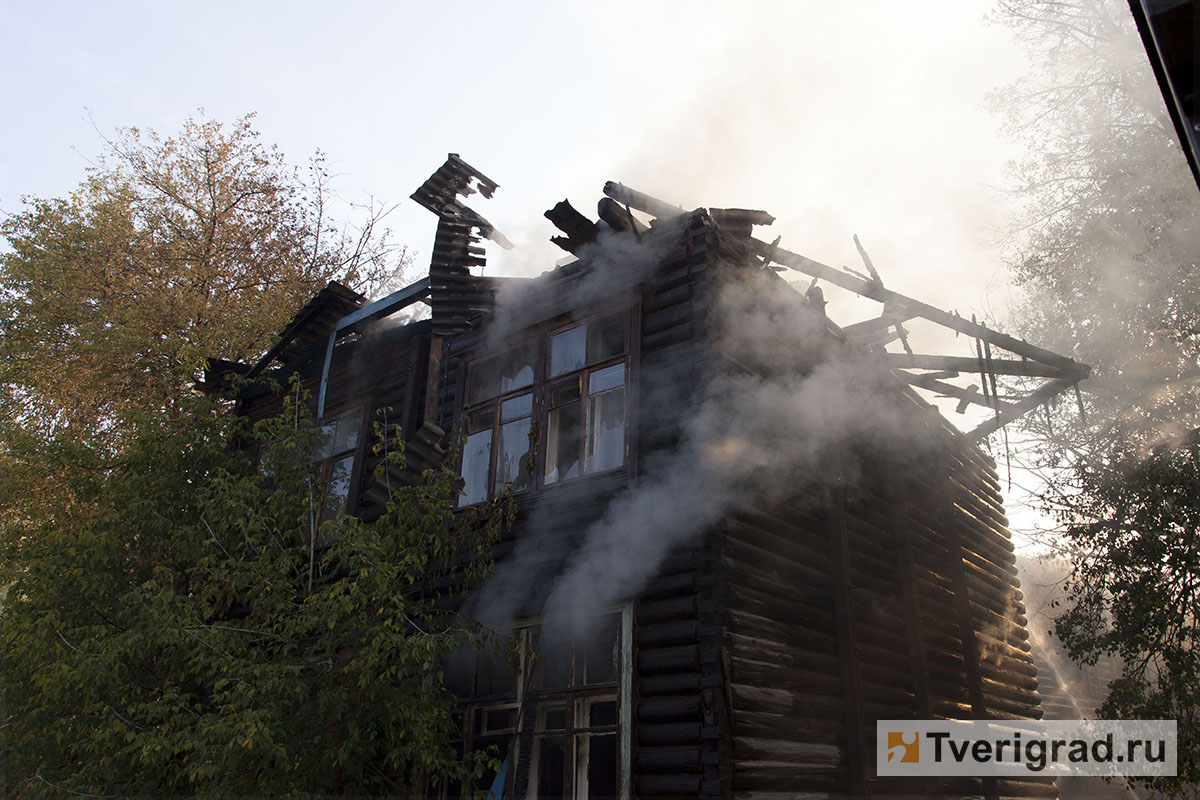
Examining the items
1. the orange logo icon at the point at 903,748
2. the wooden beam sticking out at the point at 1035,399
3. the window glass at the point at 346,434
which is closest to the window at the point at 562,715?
the orange logo icon at the point at 903,748

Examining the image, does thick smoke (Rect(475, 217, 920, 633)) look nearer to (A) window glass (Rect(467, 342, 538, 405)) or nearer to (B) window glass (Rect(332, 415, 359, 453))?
(A) window glass (Rect(467, 342, 538, 405))

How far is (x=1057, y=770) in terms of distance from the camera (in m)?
11.7

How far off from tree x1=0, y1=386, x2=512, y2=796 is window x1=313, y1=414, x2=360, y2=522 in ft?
4.99

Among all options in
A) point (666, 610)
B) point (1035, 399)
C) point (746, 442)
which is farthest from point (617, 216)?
point (1035, 399)

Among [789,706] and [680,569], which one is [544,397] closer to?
[680,569]

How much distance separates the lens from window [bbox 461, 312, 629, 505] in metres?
7.44

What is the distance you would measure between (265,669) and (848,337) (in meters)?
6.97

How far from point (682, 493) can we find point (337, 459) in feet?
18.6

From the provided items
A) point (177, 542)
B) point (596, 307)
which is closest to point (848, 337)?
point (596, 307)

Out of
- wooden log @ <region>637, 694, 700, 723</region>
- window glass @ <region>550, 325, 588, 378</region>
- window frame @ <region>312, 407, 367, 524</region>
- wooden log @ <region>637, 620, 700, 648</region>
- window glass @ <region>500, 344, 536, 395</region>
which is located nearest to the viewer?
wooden log @ <region>637, 694, 700, 723</region>

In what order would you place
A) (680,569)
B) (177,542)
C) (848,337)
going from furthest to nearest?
(848,337)
(177,542)
(680,569)

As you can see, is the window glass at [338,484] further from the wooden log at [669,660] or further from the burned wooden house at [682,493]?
the wooden log at [669,660]

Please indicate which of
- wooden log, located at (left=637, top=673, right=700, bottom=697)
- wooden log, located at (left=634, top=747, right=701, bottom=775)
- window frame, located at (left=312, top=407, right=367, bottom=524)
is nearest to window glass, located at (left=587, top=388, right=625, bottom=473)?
wooden log, located at (left=637, top=673, right=700, bottom=697)

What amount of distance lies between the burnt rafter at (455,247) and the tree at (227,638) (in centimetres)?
200
